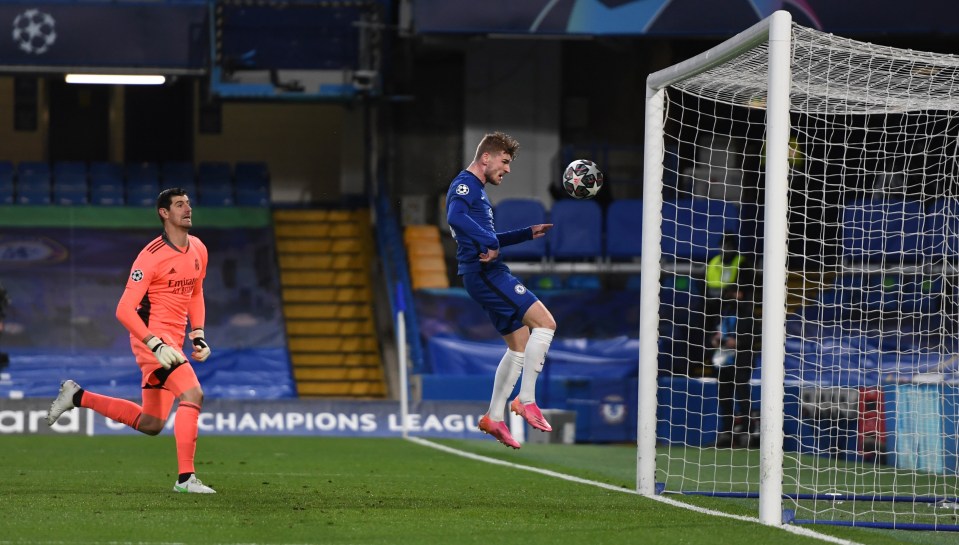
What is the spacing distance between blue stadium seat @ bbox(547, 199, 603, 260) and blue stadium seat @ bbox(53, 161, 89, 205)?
24.6 feet

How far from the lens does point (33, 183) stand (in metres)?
23.9

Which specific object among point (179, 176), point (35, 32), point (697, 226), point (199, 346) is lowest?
point (199, 346)

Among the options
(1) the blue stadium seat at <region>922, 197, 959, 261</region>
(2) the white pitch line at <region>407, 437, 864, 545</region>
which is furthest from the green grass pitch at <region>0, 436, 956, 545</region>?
(1) the blue stadium seat at <region>922, 197, 959, 261</region>

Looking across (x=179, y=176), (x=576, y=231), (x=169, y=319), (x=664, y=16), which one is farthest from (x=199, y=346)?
(x=179, y=176)

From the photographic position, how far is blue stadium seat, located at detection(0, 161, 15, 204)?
23.5 meters

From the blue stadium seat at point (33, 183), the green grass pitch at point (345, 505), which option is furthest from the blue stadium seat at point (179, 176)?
the green grass pitch at point (345, 505)

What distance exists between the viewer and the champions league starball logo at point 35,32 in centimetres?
2248

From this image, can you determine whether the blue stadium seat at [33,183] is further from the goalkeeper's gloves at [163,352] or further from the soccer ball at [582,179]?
the soccer ball at [582,179]

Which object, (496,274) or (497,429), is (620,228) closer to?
(496,274)

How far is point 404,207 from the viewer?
25.5 metres

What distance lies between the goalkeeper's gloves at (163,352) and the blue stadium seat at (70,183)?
48.8 feet

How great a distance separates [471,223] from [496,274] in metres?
0.43

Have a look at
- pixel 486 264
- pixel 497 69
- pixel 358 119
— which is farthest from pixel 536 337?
pixel 358 119

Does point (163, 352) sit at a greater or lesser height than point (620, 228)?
lesser
